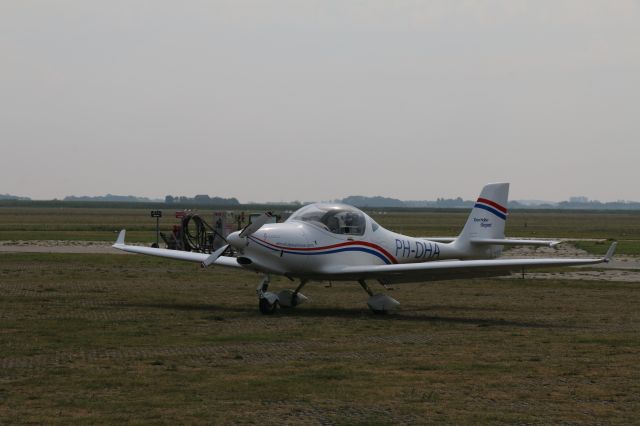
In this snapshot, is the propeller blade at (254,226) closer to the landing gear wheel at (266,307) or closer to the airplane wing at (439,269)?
the landing gear wheel at (266,307)

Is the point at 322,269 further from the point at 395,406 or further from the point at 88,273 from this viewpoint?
the point at 88,273

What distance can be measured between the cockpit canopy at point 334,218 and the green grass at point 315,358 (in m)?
1.79

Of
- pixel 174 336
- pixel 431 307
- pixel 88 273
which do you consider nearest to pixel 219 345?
pixel 174 336

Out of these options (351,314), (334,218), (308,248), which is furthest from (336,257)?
(351,314)

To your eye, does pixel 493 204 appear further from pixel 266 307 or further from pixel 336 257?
pixel 266 307

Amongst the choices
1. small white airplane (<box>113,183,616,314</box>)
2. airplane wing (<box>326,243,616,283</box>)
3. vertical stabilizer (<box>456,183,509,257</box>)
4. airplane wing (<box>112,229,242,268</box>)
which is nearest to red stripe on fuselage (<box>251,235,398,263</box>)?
small white airplane (<box>113,183,616,314</box>)

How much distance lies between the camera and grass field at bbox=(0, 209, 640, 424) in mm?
9977

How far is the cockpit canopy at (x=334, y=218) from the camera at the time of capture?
20047 millimetres

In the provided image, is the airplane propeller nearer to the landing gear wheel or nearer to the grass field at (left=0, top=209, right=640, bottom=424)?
the grass field at (left=0, top=209, right=640, bottom=424)

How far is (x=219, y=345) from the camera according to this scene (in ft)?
48.0

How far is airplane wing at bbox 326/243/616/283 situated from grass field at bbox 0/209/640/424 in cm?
82

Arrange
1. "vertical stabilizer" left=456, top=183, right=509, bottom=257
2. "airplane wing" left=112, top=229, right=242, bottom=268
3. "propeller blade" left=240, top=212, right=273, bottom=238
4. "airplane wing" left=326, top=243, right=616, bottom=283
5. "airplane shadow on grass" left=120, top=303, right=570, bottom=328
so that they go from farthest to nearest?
1. "vertical stabilizer" left=456, top=183, right=509, bottom=257
2. "airplane wing" left=112, top=229, right=242, bottom=268
3. "propeller blade" left=240, top=212, right=273, bottom=238
4. "airplane wing" left=326, top=243, right=616, bottom=283
5. "airplane shadow on grass" left=120, top=303, right=570, bottom=328

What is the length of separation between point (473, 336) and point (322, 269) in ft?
14.6

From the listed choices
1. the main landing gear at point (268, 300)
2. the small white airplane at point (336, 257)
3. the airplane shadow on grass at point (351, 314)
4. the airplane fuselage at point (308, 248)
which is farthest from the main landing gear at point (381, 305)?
the main landing gear at point (268, 300)
